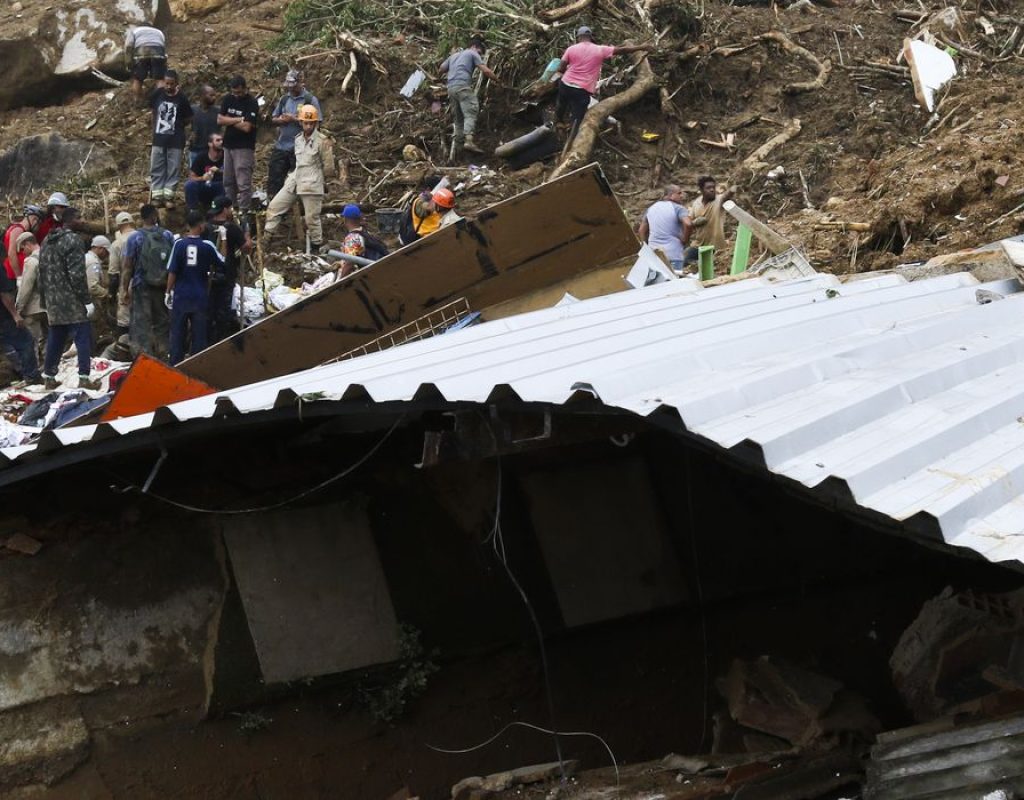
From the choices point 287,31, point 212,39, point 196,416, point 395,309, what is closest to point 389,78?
point 287,31

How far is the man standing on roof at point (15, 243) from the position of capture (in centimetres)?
1284

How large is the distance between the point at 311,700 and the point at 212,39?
14749 millimetres

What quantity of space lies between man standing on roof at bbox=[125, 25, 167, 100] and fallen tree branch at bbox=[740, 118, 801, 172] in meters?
6.92

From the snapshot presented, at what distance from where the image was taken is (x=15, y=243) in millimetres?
12938

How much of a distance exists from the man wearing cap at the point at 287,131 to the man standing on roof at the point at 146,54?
202 cm

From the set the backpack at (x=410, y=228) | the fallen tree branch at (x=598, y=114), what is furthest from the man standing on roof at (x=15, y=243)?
the fallen tree branch at (x=598, y=114)

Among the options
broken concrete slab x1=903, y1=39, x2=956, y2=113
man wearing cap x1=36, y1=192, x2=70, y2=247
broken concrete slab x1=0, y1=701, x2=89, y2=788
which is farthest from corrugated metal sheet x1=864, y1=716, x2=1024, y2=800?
broken concrete slab x1=903, y1=39, x2=956, y2=113

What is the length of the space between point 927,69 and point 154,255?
9703mm

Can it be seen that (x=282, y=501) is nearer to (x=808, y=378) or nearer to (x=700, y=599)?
(x=700, y=599)

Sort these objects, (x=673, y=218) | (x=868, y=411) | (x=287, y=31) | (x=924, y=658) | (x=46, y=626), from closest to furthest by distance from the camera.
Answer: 1. (x=868, y=411)
2. (x=924, y=658)
3. (x=46, y=626)
4. (x=673, y=218)
5. (x=287, y=31)

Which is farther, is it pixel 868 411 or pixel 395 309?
pixel 395 309

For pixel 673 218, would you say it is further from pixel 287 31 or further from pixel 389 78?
pixel 287 31

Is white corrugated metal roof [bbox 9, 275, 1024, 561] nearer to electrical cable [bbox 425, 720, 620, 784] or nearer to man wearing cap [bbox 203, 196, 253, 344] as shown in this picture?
electrical cable [bbox 425, 720, 620, 784]

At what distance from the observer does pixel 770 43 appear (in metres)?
18.0
